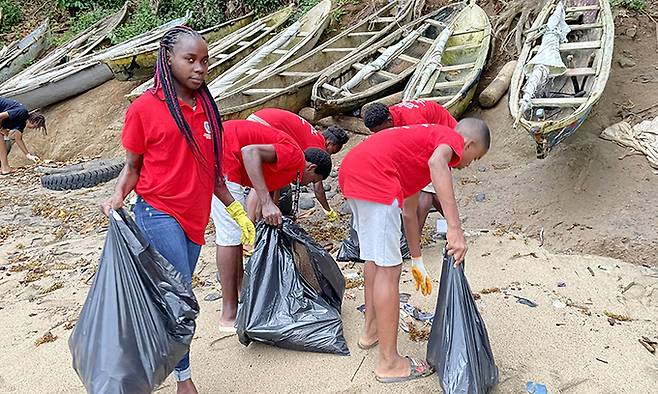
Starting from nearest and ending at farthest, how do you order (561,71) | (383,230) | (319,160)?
(383,230), (319,160), (561,71)

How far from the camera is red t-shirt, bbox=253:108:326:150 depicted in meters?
3.71

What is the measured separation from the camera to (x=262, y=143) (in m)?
3.25

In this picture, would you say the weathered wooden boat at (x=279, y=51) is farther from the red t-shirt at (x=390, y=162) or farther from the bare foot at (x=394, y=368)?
the bare foot at (x=394, y=368)

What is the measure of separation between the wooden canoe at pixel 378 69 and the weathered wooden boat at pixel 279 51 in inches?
43.2

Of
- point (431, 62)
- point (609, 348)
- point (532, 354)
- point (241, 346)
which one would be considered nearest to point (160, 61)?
point (241, 346)

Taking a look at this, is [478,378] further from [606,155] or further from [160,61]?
[606,155]

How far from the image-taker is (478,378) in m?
2.41

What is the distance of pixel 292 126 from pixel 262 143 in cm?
55

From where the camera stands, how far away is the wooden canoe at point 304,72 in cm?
664

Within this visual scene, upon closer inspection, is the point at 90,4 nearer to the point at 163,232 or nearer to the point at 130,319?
the point at 163,232

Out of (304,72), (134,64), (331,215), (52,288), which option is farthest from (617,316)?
(134,64)

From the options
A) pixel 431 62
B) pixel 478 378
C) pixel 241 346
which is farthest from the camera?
pixel 431 62

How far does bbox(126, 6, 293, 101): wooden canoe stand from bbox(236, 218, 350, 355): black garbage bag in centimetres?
Answer: 595

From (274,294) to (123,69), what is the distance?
619cm
